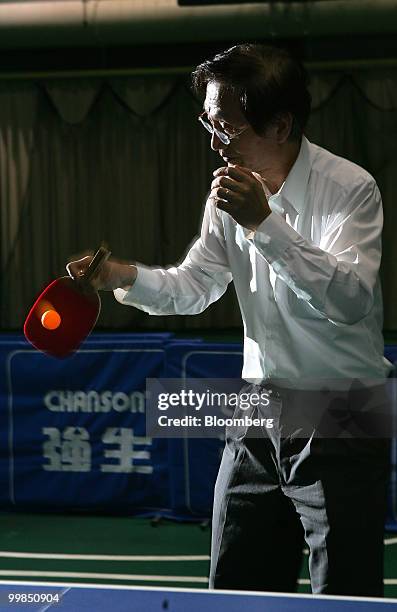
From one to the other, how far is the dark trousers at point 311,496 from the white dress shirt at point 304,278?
71mm

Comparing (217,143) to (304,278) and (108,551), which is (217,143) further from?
(108,551)

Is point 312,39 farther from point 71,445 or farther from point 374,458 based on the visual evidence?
point 374,458

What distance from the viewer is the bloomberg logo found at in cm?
448

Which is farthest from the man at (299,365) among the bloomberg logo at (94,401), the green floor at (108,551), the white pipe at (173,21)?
the white pipe at (173,21)

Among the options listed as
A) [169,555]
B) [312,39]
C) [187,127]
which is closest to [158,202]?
[187,127]

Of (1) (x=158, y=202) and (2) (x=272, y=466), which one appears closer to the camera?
(2) (x=272, y=466)

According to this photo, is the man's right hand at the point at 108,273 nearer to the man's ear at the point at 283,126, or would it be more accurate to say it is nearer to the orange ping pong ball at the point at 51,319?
the orange ping pong ball at the point at 51,319

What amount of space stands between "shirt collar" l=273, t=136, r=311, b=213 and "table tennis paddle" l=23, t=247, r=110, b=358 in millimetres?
382

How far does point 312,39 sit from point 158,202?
240 cm

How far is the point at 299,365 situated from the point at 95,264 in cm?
45

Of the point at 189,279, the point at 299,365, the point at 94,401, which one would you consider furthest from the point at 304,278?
the point at 94,401

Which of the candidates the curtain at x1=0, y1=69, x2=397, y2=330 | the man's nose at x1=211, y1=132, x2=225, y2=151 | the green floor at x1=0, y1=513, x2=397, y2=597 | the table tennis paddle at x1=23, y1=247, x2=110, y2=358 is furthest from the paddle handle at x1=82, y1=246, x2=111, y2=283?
the curtain at x1=0, y1=69, x2=397, y2=330

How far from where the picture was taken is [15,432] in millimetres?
4660

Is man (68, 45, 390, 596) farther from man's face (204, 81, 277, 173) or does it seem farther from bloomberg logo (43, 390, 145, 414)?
bloomberg logo (43, 390, 145, 414)
